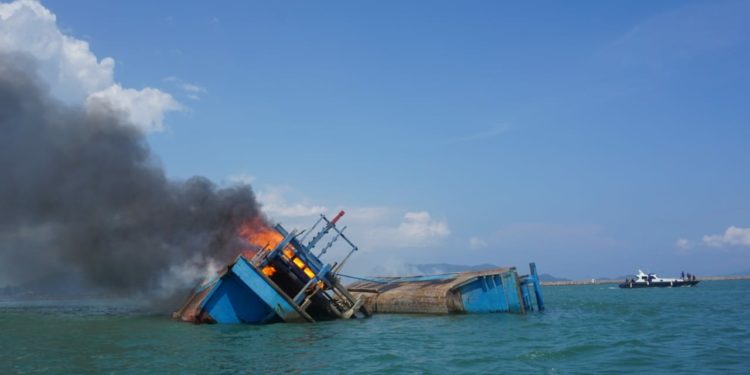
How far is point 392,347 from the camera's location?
64.7ft

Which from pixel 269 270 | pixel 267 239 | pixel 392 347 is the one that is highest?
pixel 267 239

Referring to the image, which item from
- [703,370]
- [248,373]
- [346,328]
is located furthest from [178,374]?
[703,370]

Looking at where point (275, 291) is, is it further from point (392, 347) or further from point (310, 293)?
point (392, 347)

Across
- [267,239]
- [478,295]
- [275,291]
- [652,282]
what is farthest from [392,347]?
[652,282]

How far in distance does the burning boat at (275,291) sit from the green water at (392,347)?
0.89 metres

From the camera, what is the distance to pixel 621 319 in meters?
29.9

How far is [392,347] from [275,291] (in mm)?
8507

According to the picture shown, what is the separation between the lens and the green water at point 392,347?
15969 millimetres

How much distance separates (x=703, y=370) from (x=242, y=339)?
1589cm

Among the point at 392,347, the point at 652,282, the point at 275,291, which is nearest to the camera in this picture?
the point at 392,347

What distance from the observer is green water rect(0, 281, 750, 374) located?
52.4 ft

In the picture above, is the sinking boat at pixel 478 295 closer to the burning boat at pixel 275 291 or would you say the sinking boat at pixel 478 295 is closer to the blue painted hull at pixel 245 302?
the burning boat at pixel 275 291

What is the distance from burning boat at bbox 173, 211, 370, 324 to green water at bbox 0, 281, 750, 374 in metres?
0.89

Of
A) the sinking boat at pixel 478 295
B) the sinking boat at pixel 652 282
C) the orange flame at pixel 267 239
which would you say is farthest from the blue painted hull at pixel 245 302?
the sinking boat at pixel 652 282
